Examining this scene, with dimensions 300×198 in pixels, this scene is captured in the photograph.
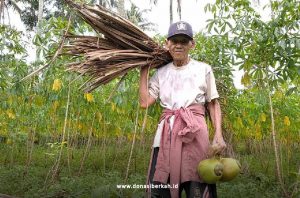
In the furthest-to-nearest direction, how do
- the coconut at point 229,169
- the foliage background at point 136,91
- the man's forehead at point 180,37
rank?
the foliage background at point 136,91
the man's forehead at point 180,37
the coconut at point 229,169

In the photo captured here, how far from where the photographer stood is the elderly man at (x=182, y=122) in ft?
6.48

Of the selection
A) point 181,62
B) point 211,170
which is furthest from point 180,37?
point 211,170

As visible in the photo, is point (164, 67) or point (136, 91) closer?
point (164, 67)

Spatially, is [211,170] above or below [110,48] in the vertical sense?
below

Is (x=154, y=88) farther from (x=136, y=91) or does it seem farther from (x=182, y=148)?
(x=136, y=91)

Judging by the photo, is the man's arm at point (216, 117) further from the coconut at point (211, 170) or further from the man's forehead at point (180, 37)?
the man's forehead at point (180, 37)

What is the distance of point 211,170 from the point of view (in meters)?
1.75

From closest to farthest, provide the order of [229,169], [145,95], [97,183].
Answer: [229,169], [145,95], [97,183]

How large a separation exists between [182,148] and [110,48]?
723 millimetres

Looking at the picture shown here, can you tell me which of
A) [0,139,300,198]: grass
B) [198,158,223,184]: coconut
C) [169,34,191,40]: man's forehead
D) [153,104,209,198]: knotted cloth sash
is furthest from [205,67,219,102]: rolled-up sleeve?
[0,139,300,198]: grass

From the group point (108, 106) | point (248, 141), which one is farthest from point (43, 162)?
point (248, 141)

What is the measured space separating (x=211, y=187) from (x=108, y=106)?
4212 millimetres

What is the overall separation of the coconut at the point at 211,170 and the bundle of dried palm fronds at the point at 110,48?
746mm

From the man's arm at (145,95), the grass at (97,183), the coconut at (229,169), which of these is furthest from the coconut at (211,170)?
the grass at (97,183)
